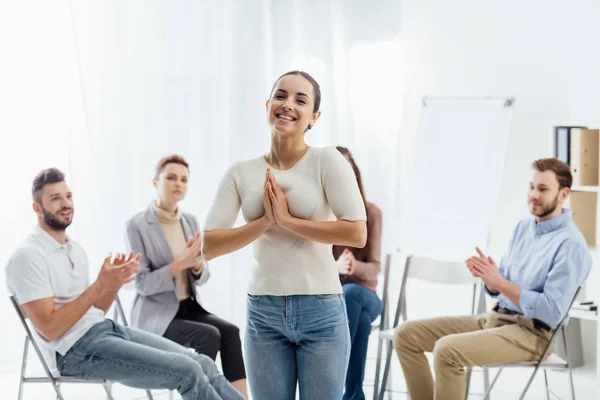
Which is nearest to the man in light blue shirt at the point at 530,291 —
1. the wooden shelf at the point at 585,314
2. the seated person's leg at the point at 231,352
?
the seated person's leg at the point at 231,352

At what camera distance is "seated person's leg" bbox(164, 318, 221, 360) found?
3.38m

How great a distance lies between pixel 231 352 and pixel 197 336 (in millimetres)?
172

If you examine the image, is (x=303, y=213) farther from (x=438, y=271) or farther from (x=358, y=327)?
(x=438, y=271)

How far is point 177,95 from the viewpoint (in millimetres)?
4520

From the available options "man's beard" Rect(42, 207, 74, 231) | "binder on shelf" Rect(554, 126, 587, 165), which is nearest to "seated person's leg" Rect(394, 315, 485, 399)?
"binder on shelf" Rect(554, 126, 587, 165)

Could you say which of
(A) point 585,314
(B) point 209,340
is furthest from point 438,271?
(B) point 209,340

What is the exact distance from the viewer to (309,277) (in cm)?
184

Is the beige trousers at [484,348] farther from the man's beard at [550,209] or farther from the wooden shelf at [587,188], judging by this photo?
the wooden shelf at [587,188]

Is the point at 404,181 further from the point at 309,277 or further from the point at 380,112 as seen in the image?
the point at 309,277

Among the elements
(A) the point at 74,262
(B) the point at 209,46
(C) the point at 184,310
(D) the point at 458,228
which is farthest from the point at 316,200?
(B) the point at 209,46

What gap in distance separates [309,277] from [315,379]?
249mm

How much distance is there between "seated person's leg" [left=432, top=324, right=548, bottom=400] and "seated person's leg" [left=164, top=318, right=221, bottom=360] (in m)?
0.97

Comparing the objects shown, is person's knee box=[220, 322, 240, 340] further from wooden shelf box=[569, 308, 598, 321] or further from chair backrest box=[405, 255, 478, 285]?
wooden shelf box=[569, 308, 598, 321]

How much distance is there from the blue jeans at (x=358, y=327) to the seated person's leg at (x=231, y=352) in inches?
20.0
